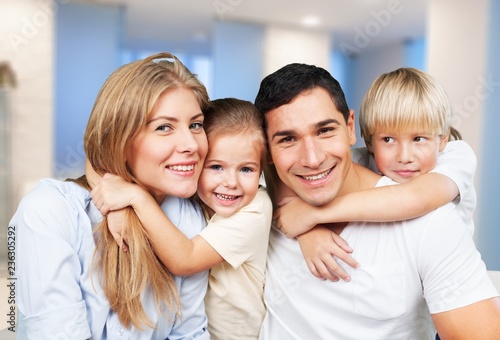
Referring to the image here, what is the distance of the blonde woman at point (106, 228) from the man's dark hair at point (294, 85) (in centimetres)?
20

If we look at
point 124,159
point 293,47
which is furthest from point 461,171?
point 293,47

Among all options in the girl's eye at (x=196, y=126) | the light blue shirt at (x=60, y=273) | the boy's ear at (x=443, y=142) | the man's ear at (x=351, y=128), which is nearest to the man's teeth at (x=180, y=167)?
the girl's eye at (x=196, y=126)

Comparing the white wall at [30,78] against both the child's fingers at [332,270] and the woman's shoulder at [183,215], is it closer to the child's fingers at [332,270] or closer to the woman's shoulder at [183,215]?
the woman's shoulder at [183,215]

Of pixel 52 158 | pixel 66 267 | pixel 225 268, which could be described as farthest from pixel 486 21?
pixel 52 158


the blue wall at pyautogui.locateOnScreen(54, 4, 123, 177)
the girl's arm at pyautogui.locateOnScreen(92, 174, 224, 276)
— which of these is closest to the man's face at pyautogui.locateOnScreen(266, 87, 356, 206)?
the girl's arm at pyautogui.locateOnScreen(92, 174, 224, 276)

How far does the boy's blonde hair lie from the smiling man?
95mm

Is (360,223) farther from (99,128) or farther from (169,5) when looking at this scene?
(169,5)

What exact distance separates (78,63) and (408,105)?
5383mm

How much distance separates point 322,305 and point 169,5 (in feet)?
18.1

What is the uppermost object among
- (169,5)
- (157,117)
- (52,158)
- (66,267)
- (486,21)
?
(169,5)

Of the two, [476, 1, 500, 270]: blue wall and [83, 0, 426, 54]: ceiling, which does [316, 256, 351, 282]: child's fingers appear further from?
[83, 0, 426, 54]: ceiling

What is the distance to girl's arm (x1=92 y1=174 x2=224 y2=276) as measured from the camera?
1092mm

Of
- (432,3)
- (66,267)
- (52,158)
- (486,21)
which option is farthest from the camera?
(52,158)

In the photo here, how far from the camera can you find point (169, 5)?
6.13 metres
